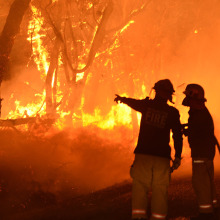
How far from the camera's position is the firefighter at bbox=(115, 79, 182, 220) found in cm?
414

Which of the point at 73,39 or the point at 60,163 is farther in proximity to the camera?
the point at 73,39

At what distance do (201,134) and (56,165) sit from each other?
5.90m

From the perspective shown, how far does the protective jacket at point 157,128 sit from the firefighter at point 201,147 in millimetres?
380

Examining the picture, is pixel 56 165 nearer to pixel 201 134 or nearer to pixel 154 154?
pixel 201 134

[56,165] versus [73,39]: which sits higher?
[73,39]

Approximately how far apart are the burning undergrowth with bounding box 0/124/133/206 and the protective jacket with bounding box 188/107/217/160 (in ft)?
13.1

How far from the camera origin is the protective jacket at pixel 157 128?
4.35 metres

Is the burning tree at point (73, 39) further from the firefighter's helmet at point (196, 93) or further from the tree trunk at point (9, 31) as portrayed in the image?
the firefighter's helmet at point (196, 93)

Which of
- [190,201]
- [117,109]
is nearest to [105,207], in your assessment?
[190,201]

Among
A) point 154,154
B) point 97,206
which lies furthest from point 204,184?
point 97,206

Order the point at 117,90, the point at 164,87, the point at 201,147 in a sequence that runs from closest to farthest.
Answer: the point at 164,87 → the point at 201,147 → the point at 117,90

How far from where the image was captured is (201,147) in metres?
4.84

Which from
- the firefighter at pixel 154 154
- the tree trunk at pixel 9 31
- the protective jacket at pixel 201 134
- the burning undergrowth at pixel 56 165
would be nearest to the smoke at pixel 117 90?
the burning undergrowth at pixel 56 165

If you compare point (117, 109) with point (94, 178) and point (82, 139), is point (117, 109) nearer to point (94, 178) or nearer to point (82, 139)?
point (82, 139)
